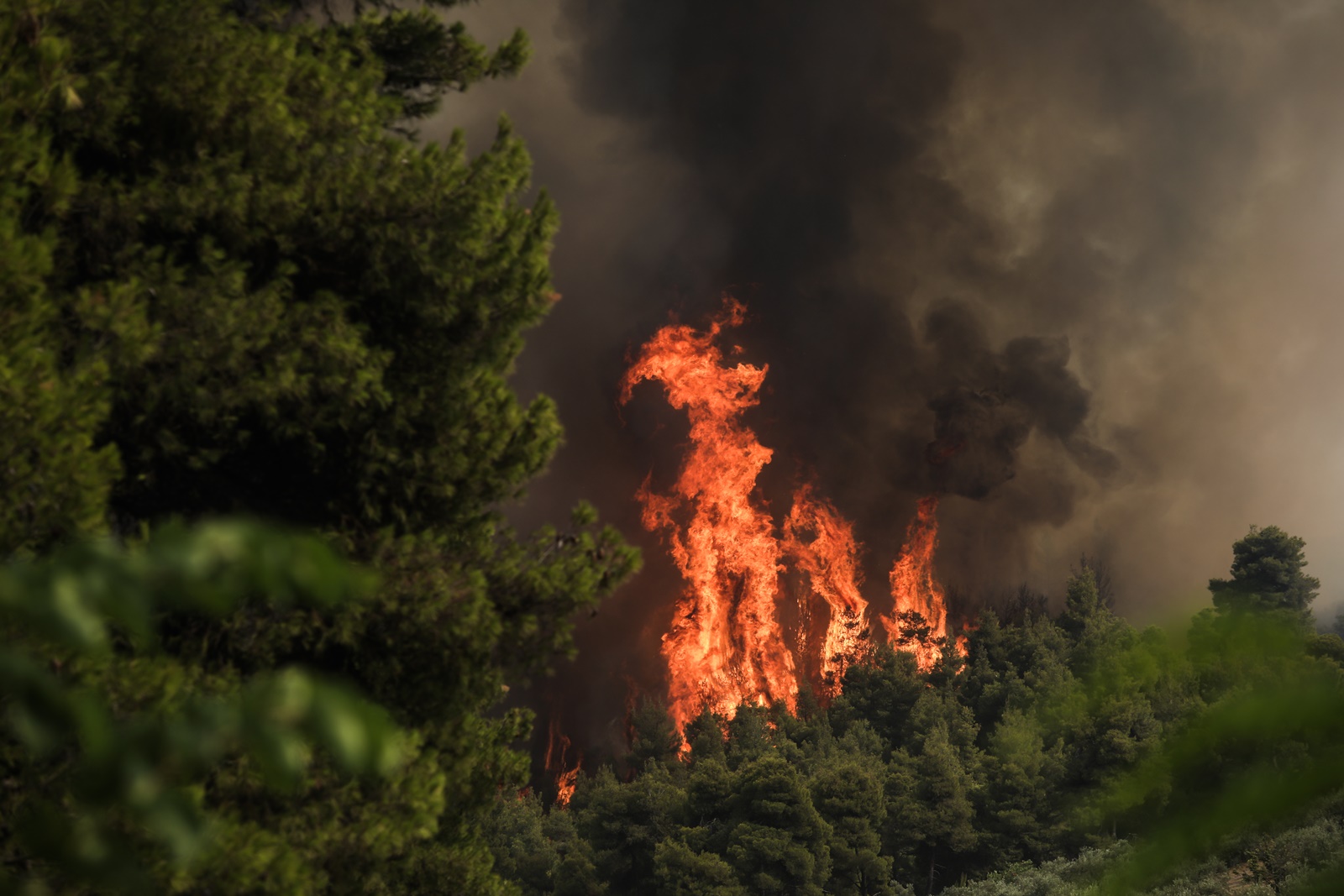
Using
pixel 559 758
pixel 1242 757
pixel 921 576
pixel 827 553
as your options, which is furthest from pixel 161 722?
pixel 921 576

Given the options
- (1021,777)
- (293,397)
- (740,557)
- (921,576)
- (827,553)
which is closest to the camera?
(293,397)

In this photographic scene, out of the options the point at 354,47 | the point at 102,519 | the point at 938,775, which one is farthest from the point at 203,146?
the point at 938,775

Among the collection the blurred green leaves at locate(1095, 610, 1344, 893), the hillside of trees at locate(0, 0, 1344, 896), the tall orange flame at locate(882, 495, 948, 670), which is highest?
the tall orange flame at locate(882, 495, 948, 670)

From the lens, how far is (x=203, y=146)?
6797 mm

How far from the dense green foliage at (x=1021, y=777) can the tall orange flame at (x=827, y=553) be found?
46.2 feet

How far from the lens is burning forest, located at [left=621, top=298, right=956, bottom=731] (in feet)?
240

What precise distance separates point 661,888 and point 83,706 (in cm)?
3109

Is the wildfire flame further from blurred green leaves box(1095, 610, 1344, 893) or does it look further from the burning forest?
blurred green leaves box(1095, 610, 1344, 893)

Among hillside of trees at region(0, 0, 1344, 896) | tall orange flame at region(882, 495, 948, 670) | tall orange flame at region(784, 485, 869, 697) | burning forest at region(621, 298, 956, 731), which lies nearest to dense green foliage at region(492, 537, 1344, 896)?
hillside of trees at region(0, 0, 1344, 896)

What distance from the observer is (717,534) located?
76.4 meters

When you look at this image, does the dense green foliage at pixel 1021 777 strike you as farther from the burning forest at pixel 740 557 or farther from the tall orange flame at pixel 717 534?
the tall orange flame at pixel 717 534

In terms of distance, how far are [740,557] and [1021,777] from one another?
151 ft

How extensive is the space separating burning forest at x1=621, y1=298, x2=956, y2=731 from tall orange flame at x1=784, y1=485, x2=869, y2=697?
3.6 inches

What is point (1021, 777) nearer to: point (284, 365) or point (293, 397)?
point (293, 397)
